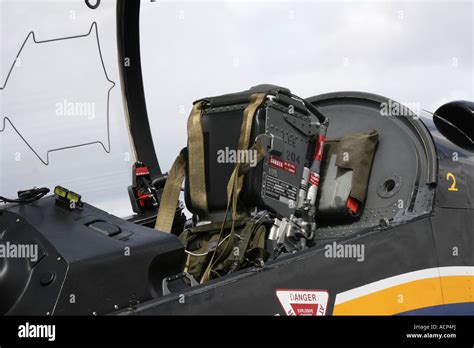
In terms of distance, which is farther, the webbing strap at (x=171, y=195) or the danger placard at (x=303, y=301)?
the webbing strap at (x=171, y=195)

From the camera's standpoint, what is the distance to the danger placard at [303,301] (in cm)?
239

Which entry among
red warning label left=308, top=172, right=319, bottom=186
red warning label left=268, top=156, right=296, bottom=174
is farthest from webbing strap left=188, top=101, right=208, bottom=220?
red warning label left=308, top=172, right=319, bottom=186

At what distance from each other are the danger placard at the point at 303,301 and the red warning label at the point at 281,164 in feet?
2.46

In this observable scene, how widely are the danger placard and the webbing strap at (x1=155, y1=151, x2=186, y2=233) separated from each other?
0.94 meters

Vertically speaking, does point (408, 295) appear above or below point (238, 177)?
below

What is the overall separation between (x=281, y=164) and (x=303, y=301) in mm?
826

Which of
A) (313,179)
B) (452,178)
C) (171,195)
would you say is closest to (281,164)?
(313,179)

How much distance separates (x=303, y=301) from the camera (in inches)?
95.9

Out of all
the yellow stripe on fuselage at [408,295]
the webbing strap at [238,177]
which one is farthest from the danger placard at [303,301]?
the webbing strap at [238,177]

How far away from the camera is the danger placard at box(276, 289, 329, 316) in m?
2.39

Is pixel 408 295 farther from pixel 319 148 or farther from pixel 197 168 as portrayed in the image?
pixel 197 168

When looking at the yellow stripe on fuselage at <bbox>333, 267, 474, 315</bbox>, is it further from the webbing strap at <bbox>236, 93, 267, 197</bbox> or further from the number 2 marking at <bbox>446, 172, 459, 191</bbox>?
the webbing strap at <bbox>236, 93, 267, 197</bbox>

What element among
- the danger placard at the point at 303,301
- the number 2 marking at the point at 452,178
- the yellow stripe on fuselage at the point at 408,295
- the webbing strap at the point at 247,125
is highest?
A: the webbing strap at the point at 247,125

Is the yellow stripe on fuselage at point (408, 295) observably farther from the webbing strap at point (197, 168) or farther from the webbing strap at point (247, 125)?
the webbing strap at point (197, 168)
